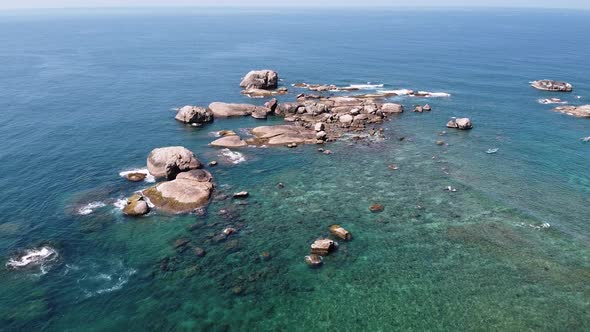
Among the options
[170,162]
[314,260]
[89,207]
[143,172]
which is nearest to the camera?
[314,260]

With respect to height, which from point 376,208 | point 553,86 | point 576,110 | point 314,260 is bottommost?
point 314,260

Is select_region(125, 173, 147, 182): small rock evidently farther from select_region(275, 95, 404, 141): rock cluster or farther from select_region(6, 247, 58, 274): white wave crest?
select_region(275, 95, 404, 141): rock cluster

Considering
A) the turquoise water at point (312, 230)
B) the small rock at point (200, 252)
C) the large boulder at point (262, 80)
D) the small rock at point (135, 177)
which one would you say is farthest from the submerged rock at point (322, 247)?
the large boulder at point (262, 80)

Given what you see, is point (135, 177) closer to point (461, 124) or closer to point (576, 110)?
point (461, 124)

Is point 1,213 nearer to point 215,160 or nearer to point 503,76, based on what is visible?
point 215,160

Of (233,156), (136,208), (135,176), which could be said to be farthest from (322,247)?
(135,176)

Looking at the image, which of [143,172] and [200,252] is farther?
[143,172]

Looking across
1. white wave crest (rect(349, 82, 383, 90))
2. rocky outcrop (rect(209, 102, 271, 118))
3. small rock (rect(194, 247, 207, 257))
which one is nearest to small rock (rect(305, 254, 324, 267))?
small rock (rect(194, 247, 207, 257))

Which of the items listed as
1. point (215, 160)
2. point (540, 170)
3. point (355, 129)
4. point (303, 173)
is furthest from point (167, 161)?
point (540, 170)
